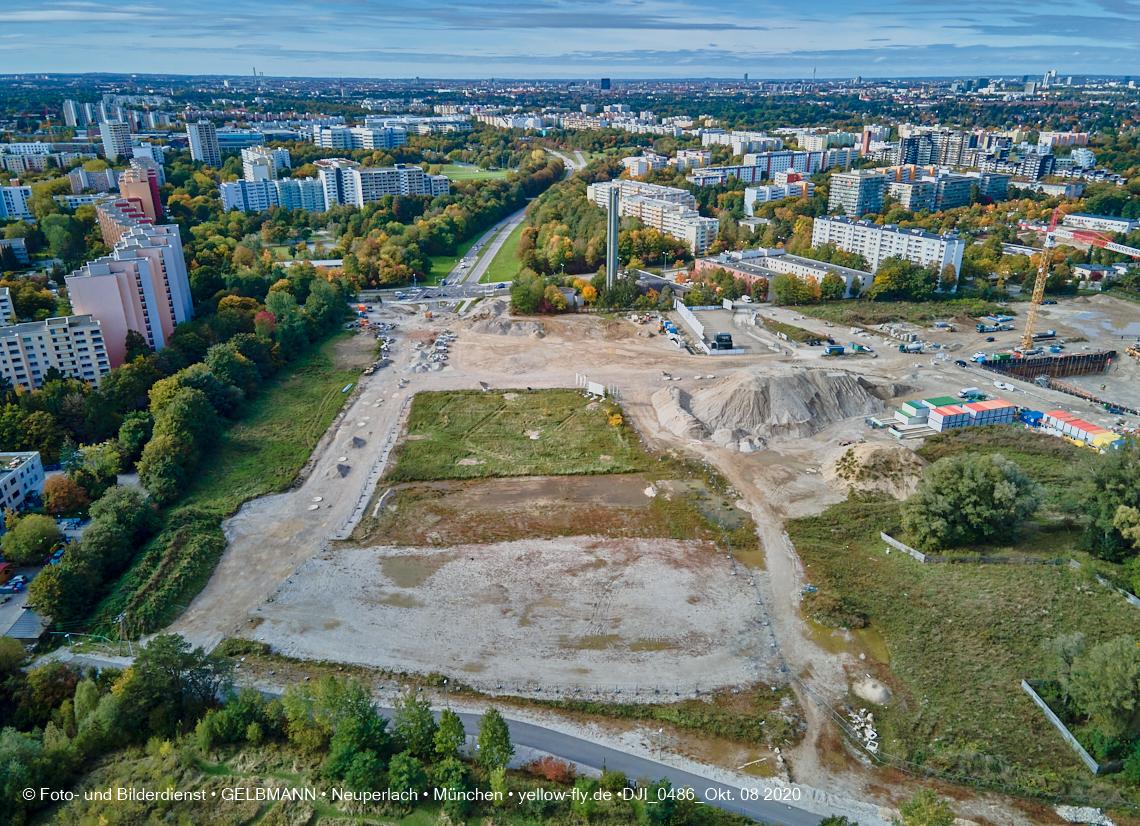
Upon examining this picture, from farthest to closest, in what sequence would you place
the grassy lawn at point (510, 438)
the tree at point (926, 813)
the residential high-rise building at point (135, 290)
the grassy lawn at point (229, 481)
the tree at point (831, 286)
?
1. the tree at point (831, 286)
2. the residential high-rise building at point (135, 290)
3. the grassy lawn at point (510, 438)
4. the grassy lawn at point (229, 481)
5. the tree at point (926, 813)

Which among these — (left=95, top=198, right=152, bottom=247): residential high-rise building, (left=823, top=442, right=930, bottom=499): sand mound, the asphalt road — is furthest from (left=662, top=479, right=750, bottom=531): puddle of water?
(left=95, top=198, right=152, bottom=247): residential high-rise building

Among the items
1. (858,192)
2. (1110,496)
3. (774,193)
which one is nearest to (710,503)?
(1110,496)

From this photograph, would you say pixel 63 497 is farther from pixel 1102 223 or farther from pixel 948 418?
pixel 1102 223

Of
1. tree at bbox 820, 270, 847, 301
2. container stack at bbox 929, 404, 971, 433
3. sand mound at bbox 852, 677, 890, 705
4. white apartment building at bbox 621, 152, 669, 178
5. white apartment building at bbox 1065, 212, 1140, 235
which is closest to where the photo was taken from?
sand mound at bbox 852, 677, 890, 705

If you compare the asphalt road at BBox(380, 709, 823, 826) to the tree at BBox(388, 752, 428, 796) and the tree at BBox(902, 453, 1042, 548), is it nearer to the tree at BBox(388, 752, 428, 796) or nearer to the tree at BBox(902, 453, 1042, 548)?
the tree at BBox(388, 752, 428, 796)

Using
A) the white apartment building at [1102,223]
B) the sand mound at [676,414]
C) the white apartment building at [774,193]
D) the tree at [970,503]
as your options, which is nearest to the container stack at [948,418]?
the tree at [970,503]

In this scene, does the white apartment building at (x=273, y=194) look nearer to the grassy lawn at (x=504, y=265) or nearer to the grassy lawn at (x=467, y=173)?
the grassy lawn at (x=467, y=173)
